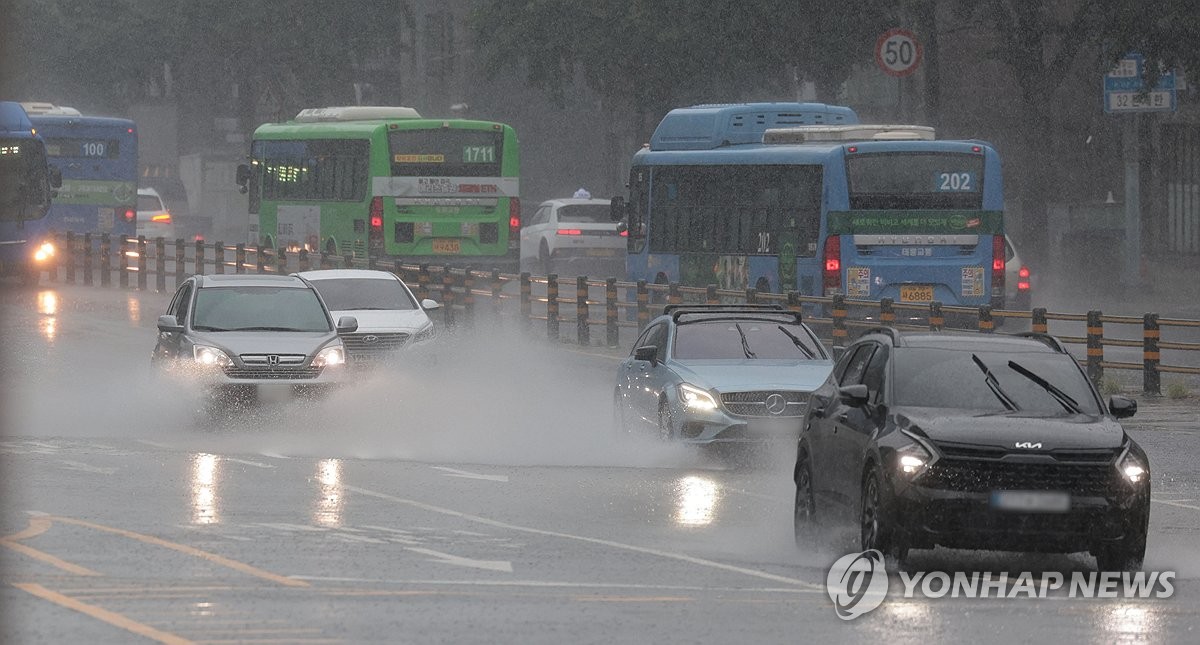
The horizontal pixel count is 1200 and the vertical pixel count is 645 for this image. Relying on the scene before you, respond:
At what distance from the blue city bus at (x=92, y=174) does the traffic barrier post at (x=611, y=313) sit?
74.6 ft

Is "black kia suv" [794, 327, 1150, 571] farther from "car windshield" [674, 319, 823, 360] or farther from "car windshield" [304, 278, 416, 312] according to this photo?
"car windshield" [304, 278, 416, 312]

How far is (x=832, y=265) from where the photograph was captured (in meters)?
31.8

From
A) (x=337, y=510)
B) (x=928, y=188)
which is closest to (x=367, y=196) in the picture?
(x=928, y=188)

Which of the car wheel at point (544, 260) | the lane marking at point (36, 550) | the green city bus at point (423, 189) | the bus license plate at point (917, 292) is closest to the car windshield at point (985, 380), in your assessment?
the lane marking at point (36, 550)

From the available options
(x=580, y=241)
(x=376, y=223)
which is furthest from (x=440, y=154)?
(x=580, y=241)

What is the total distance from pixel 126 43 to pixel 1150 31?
57.7 metres

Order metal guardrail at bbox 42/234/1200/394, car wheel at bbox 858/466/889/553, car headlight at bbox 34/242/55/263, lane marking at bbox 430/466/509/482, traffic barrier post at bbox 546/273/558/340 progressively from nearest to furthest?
car wheel at bbox 858/466/889/553 → lane marking at bbox 430/466/509/482 → metal guardrail at bbox 42/234/1200/394 → traffic barrier post at bbox 546/273/558/340 → car headlight at bbox 34/242/55/263

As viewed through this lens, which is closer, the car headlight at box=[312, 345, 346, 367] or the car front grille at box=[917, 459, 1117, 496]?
the car front grille at box=[917, 459, 1117, 496]

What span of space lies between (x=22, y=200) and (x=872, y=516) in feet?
114

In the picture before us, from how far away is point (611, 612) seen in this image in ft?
36.9

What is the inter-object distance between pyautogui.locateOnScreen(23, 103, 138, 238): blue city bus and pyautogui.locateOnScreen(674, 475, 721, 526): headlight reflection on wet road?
124ft

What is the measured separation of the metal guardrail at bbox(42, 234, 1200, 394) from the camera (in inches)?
1020

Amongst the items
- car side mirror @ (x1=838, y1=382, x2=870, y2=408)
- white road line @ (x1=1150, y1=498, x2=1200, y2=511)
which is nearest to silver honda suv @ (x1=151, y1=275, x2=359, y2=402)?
white road line @ (x1=1150, y1=498, x2=1200, y2=511)

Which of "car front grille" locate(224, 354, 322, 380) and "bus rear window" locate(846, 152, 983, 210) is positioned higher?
"bus rear window" locate(846, 152, 983, 210)
